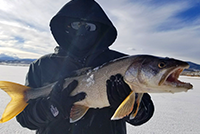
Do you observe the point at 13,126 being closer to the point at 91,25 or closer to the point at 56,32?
the point at 56,32

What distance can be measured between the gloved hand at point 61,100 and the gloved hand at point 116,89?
1.01ft

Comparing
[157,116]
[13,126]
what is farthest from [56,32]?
[157,116]

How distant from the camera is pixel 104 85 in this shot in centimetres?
152

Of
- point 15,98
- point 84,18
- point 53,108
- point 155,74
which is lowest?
point 53,108

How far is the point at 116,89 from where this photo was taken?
1.46 metres

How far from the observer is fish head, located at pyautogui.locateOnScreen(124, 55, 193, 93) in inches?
47.7

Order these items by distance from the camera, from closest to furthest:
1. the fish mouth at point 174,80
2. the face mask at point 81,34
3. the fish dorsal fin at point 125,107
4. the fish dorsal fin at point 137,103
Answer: the fish mouth at point 174,80, the fish dorsal fin at point 125,107, the fish dorsal fin at point 137,103, the face mask at point 81,34

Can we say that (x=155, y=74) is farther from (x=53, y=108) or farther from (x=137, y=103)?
(x=53, y=108)

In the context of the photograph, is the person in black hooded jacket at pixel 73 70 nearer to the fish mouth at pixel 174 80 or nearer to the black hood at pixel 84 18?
the black hood at pixel 84 18

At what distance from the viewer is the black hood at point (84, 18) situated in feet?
7.21

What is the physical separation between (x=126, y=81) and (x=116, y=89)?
0.13 metres

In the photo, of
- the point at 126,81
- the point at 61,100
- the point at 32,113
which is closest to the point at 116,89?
the point at 126,81

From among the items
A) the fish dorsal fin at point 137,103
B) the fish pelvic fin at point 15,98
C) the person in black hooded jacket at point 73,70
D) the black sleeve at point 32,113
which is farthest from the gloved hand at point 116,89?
the fish pelvic fin at point 15,98

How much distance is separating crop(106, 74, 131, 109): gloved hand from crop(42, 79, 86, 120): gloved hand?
307 mm
